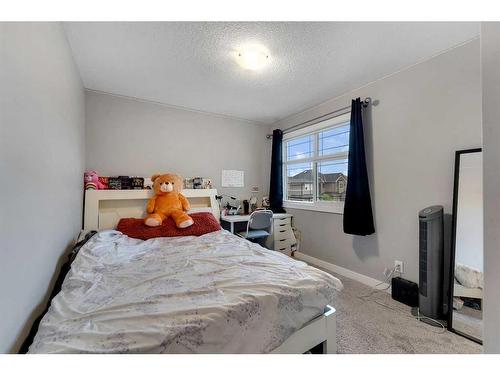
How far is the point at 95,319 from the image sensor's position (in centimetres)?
79

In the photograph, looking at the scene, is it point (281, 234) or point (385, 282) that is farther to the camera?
point (281, 234)

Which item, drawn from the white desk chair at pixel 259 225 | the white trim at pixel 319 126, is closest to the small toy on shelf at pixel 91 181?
the white desk chair at pixel 259 225

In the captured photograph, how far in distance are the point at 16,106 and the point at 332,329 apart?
187cm

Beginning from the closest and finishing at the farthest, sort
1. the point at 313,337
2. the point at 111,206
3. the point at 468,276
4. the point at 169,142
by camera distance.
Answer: the point at 313,337 < the point at 468,276 < the point at 111,206 < the point at 169,142

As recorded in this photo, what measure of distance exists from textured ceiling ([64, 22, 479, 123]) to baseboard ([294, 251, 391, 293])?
7.11ft

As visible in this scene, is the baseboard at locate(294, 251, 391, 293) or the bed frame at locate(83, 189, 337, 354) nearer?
the bed frame at locate(83, 189, 337, 354)

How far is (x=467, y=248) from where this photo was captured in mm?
1575

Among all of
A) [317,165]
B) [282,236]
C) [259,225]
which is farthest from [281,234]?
[317,165]

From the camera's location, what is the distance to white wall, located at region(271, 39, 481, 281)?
169 centimetres

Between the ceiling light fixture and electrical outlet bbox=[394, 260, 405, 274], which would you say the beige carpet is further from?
the ceiling light fixture

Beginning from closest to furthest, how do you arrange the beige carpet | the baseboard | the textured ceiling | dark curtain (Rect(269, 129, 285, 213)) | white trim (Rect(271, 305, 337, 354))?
white trim (Rect(271, 305, 337, 354)) → the beige carpet → the textured ceiling → the baseboard → dark curtain (Rect(269, 129, 285, 213))

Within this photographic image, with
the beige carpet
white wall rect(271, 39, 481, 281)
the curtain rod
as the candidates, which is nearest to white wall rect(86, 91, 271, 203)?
the curtain rod

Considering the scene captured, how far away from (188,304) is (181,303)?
35mm

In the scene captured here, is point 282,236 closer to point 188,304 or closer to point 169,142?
point 169,142
